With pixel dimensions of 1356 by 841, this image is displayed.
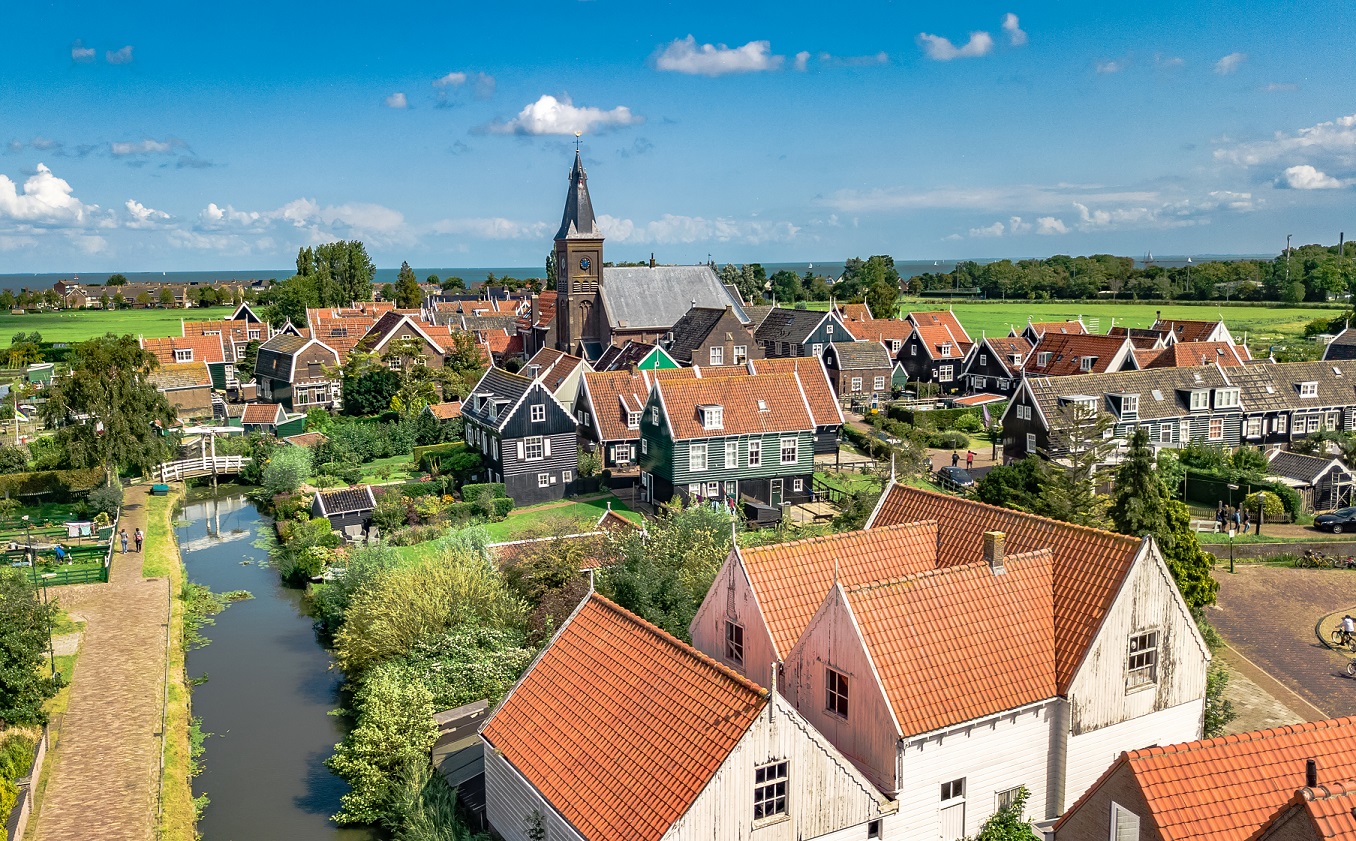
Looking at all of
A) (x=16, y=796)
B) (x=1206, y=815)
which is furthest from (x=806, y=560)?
(x=16, y=796)

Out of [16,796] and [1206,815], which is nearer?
[1206,815]

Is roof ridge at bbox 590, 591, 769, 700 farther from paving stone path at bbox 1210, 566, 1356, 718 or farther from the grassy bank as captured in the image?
paving stone path at bbox 1210, 566, 1356, 718

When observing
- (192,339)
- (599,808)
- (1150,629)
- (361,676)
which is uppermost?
(192,339)

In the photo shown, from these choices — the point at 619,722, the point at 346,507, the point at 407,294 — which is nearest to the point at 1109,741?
the point at 619,722

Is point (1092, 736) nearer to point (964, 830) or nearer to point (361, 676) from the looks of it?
point (964, 830)

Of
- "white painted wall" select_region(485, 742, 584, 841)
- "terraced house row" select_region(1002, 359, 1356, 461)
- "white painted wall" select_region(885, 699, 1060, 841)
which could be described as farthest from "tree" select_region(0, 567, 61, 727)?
"terraced house row" select_region(1002, 359, 1356, 461)

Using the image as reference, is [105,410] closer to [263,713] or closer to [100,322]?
[263,713]

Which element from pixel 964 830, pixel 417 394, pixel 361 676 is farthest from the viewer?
pixel 417 394
